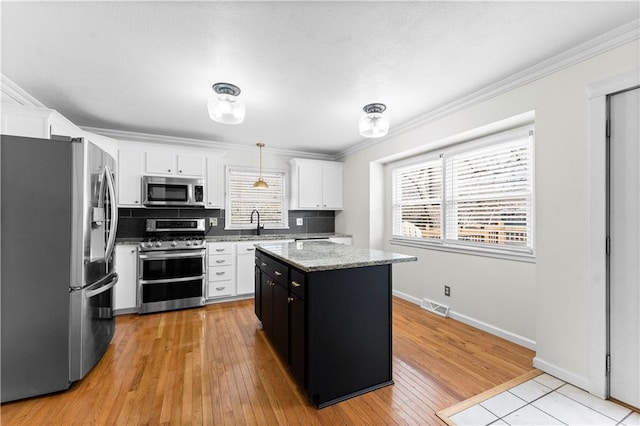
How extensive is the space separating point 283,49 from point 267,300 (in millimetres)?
2129

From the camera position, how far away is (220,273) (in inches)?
159

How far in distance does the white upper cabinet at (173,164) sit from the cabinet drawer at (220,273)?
1384mm

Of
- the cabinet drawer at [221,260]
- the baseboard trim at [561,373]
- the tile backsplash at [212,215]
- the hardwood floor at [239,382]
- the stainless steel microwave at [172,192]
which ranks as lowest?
the hardwood floor at [239,382]

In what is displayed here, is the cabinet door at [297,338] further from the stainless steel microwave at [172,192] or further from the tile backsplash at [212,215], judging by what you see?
the tile backsplash at [212,215]

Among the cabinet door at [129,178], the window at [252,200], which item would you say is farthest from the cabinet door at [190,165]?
the window at [252,200]

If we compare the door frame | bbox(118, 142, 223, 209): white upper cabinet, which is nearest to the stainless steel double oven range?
bbox(118, 142, 223, 209): white upper cabinet

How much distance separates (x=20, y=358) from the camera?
74.3 inches

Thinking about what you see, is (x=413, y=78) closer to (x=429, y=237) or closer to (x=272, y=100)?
(x=272, y=100)

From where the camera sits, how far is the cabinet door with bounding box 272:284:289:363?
7.10ft

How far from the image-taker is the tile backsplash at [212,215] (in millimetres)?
4008

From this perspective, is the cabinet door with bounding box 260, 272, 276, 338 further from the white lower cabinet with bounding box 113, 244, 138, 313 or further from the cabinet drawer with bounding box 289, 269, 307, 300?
the white lower cabinet with bounding box 113, 244, 138, 313

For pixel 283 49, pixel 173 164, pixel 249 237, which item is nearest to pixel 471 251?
pixel 283 49

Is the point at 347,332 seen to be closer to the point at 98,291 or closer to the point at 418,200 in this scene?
the point at 98,291

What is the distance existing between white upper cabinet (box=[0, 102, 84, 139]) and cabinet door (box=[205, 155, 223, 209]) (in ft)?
5.93
